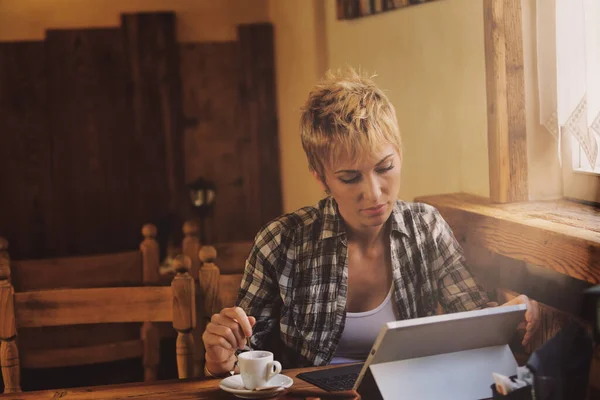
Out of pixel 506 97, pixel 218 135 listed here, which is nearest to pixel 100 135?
pixel 218 135

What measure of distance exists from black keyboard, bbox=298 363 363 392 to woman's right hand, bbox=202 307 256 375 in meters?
0.11

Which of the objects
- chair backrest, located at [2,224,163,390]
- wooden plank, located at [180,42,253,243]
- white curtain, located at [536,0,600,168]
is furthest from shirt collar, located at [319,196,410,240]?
wooden plank, located at [180,42,253,243]

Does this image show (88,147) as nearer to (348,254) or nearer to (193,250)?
(193,250)

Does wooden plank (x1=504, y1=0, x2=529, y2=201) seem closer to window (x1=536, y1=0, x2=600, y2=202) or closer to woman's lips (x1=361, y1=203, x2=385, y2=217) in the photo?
window (x1=536, y1=0, x2=600, y2=202)

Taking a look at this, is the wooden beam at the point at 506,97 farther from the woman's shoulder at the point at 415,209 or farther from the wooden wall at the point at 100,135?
the wooden wall at the point at 100,135

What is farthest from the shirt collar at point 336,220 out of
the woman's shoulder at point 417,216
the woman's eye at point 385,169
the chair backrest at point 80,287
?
the chair backrest at point 80,287

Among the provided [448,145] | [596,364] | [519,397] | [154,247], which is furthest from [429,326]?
[154,247]

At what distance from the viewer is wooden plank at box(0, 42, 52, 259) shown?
2752mm

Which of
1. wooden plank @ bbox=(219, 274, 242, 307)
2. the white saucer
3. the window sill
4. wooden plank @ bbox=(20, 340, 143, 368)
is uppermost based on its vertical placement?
the window sill

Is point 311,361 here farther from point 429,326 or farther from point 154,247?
point 154,247

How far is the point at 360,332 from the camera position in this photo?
4.62 feet

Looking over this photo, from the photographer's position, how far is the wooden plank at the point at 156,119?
9.13 ft

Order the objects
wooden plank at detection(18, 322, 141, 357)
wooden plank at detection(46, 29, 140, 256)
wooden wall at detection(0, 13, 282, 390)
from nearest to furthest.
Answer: wooden plank at detection(18, 322, 141, 357)
wooden wall at detection(0, 13, 282, 390)
wooden plank at detection(46, 29, 140, 256)

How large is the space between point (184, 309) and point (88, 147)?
1.46 metres
